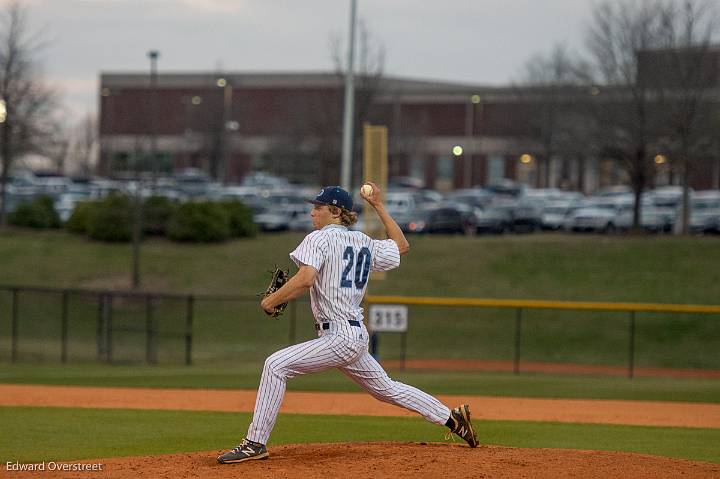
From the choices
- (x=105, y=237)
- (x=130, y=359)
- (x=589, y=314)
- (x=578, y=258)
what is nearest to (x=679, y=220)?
(x=578, y=258)

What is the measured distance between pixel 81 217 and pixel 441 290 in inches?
560

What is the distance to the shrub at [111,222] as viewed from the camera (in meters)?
40.9

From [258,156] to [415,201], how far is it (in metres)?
24.8

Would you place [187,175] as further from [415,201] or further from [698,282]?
[698,282]

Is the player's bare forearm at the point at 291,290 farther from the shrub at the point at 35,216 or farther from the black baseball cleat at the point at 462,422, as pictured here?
the shrub at the point at 35,216

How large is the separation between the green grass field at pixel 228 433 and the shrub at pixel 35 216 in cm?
3029

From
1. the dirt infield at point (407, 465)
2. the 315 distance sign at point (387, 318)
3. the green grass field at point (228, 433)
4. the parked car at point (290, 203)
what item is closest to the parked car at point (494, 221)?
the parked car at point (290, 203)

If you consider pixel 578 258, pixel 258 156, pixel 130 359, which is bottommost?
pixel 130 359

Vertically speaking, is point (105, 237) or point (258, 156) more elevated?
point (258, 156)

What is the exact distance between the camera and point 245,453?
27.8 feet

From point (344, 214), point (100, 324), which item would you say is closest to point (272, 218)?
point (100, 324)

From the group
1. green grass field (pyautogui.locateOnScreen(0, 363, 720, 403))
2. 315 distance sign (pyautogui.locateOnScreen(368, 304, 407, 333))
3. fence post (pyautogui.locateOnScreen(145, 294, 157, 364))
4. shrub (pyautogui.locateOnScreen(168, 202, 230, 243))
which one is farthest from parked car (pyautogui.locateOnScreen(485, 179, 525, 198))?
green grass field (pyautogui.locateOnScreen(0, 363, 720, 403))

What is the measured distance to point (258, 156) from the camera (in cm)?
7512

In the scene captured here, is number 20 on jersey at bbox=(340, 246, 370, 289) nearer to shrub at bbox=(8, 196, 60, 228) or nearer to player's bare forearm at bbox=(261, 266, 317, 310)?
player's bare forearm at bbox=(261, 266, 317, 310)
